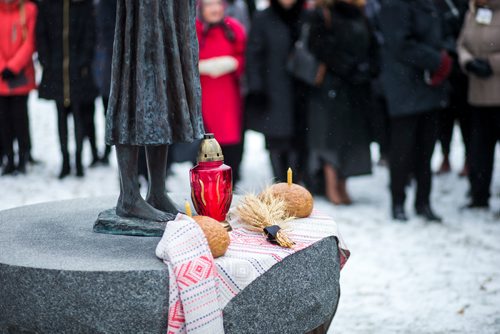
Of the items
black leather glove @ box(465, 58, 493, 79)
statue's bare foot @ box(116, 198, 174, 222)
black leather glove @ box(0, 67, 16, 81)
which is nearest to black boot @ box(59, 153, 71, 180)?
black leather glove @ box(0, 67, 16, 81)

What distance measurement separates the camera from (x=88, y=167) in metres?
8.52

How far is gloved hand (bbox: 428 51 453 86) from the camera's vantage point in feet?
19.5

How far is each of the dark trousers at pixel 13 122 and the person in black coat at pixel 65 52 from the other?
0.31m

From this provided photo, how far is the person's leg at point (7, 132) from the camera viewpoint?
784cm

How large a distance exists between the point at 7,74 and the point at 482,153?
4534 millimetres

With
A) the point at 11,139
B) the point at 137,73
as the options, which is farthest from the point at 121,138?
the point at 11,139

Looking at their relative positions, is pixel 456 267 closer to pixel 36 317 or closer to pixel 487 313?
pixel 487 313

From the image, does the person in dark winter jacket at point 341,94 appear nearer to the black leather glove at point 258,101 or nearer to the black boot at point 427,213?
the black leather glove at point 258,101

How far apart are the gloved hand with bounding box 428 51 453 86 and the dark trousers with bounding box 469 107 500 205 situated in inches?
25.6

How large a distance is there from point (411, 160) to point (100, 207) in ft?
11.1

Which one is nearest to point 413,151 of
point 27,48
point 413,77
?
point 413,77

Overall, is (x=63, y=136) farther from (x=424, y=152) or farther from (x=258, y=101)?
(x=424, y=152)

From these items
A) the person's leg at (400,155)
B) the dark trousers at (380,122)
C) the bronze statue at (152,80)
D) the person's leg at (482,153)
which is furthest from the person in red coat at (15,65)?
the bronze statue at (152,80)

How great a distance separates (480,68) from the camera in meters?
6.17
